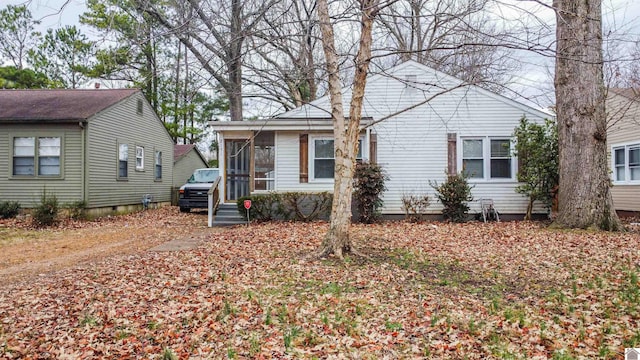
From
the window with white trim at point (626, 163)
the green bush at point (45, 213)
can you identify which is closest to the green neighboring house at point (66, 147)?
the green bush at point (45, 213)

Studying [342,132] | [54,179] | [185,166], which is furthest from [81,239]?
[185,166]

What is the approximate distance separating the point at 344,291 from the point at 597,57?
867 centimetres

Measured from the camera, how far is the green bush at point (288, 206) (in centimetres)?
1190

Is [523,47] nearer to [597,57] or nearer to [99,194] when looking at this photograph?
[597,57]

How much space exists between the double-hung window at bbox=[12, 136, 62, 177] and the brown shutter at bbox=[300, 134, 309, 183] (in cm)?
870

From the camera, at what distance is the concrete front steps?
12.1 m

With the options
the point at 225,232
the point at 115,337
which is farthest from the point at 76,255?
the point at 115,337

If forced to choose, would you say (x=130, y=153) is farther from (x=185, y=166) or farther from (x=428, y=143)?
(x=428, y=143)

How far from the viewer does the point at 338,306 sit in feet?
15.2

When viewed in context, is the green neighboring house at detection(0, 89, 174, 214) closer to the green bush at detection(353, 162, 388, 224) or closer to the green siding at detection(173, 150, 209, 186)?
the green siding at detection(173, 150, 209, 186)

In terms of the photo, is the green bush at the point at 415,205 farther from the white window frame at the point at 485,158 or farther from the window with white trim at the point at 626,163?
the window with white trim at the point at 626,163

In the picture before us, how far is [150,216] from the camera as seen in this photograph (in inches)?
631

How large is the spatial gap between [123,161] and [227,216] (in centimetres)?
748

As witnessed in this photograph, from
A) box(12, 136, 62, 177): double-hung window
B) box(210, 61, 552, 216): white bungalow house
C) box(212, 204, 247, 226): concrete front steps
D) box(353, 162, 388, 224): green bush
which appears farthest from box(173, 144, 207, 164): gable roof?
box(353, 162, 388, 224): green bush
